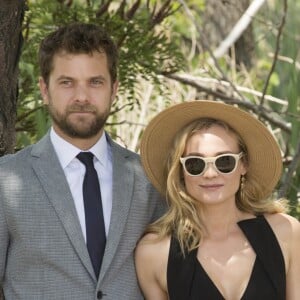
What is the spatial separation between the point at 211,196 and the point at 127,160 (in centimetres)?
35

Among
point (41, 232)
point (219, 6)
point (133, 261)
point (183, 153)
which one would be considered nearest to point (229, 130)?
point (183, 153)

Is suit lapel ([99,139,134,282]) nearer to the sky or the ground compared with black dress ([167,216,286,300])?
nearer to the sky

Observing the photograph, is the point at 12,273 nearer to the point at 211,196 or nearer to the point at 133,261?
the point at 133,261

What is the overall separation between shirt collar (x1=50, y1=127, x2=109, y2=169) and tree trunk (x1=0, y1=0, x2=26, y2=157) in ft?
1.37

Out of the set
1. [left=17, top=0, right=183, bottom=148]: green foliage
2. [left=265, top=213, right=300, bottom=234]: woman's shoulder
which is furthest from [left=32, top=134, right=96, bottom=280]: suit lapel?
[left=17, top=0, right=183, bottom=148]: green foliage

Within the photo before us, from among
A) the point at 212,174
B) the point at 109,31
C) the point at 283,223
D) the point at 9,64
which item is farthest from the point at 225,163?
the point at 109,31

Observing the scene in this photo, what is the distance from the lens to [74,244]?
10.3 ft

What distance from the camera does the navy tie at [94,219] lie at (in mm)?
3193

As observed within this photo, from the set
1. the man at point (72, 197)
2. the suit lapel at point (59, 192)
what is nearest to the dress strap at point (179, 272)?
the man at point (72, 197)

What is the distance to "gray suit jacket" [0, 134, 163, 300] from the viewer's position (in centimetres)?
313

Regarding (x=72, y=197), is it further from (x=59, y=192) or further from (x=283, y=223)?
(x=283, y=223)

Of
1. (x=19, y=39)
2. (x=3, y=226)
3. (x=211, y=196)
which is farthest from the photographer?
(x=19, y=39)

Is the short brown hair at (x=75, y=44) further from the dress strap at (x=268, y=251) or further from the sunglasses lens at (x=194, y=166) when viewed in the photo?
the dress strap at (x=268, y=251)

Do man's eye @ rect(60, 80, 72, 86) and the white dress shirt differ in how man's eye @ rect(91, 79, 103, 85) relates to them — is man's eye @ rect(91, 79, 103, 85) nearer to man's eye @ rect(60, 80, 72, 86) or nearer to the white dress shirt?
man's eye @ rect(60, 80, 72, 86)
